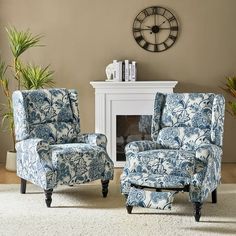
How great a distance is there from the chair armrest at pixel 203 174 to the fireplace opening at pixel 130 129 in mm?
2167

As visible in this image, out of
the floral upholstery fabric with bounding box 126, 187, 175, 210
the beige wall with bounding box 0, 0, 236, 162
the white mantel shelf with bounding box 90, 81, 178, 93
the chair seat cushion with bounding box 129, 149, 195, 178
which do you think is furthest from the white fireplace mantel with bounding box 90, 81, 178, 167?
the floral upholstery fabric with bounding box 126, 187, 175, 210

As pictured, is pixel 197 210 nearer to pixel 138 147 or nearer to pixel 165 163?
pixel 165 163

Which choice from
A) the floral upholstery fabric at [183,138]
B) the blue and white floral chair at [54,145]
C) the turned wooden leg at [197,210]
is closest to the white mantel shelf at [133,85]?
the blue and white floral chair at [54,145]

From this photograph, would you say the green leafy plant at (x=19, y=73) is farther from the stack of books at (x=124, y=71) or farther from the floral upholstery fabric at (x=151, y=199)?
the floral upholstery fabric at (x=151, y=199)

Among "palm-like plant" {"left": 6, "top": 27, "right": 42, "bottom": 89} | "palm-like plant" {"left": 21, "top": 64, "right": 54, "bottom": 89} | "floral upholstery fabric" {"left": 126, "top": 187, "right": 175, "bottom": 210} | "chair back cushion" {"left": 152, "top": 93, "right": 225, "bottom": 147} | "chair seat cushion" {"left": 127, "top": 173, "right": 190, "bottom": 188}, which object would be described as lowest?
"floral upholstery fabric" {"left": 126, "top": 187, "right": 175, "bottom": 210}

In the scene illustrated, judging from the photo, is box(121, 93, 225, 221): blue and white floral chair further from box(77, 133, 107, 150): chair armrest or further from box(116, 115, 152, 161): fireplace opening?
box(116, 115, 152, 161): fireplace opening

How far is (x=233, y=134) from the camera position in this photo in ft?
22.2

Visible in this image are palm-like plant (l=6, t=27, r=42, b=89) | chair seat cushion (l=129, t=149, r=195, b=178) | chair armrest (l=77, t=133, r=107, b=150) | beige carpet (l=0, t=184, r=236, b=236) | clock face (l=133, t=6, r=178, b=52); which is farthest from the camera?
clock face (l=133, t=6, r=178, b=52)

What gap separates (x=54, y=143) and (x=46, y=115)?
0.28 meters

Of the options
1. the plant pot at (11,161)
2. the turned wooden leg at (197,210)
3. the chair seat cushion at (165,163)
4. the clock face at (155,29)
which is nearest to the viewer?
the turned wooden leg at (197,210)

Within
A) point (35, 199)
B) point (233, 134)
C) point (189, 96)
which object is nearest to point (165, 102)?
point (189, 96)

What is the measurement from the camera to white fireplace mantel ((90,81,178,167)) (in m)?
6.39

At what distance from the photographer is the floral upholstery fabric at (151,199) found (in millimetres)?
4078

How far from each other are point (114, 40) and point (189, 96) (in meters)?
1.99
